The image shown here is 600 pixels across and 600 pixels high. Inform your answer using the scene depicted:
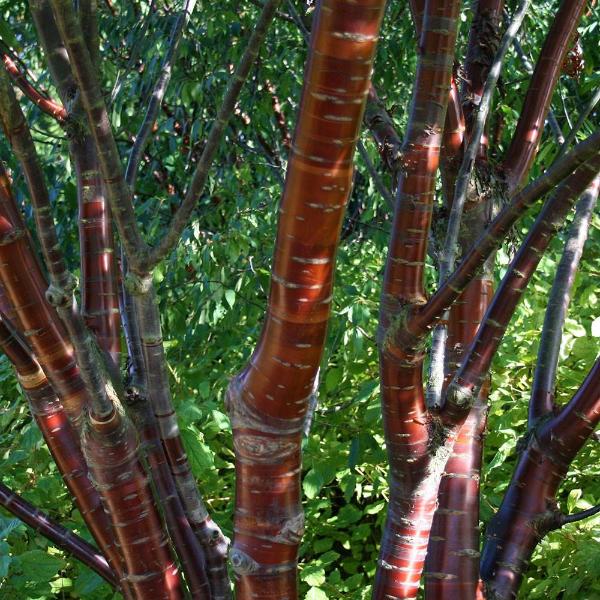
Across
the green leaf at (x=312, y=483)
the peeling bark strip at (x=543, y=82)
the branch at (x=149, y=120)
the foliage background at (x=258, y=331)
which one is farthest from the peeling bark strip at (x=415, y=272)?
the green leaf at (x=312, y=483)

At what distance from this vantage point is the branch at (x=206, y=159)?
4.42 feet

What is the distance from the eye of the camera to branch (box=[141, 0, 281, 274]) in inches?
53.0

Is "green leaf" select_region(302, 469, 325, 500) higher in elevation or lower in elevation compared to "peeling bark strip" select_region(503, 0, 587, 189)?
lower

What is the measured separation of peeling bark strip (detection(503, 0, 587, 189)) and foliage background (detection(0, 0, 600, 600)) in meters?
0.26

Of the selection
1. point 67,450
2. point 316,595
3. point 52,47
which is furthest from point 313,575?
point 52,47

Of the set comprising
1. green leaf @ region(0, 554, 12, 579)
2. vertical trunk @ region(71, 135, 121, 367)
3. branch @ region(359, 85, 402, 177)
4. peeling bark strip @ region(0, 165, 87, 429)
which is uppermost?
branch @ region(359, 85, 402, 177)

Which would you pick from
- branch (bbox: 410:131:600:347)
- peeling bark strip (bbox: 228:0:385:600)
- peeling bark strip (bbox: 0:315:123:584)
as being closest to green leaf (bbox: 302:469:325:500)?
peeling bark strip (bbox: 0:315:123:584)

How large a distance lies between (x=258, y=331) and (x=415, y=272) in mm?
1715

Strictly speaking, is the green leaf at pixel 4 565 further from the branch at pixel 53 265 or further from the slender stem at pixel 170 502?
the branch at pixel 53 265

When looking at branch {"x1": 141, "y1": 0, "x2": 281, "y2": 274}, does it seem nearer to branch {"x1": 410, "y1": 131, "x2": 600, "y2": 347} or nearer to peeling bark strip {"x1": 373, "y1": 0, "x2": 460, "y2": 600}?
peeling bark strip {"x1": 373, "y1": 0, "x2": 460, "y2": 600}

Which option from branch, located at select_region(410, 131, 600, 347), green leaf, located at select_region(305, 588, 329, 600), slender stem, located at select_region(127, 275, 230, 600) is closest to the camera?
branch, located at select_region(410, 131, 600, 347)

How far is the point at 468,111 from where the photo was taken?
75.2 inches

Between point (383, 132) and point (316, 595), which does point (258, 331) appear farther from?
point (383, 132)

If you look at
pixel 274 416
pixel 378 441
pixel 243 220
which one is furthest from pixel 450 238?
pixel 243 220
